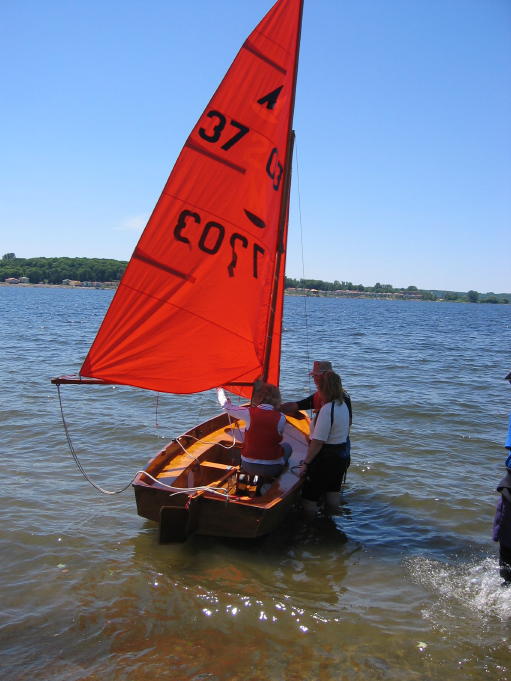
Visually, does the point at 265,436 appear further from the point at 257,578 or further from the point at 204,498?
the point at 257,578

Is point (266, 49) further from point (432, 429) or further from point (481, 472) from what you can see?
point (432, 429)

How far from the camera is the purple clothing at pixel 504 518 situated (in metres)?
4.52

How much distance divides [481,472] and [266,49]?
681 centimetres

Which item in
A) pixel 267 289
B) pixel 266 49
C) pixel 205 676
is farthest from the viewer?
pixel 267 289

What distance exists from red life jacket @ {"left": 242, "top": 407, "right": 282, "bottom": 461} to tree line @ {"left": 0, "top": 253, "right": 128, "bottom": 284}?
140 metres

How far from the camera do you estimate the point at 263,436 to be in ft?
20.5

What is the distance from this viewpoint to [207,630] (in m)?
4.69

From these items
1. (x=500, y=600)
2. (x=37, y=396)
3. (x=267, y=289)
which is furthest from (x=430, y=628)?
(x=37, y=396)

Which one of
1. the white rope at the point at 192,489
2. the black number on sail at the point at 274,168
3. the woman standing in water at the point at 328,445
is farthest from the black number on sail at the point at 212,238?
the white rope at the point at 192,489

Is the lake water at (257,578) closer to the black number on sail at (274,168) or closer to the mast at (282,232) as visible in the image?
the mast at (282,232)

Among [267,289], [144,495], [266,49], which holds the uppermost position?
[266,49]

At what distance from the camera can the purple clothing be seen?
4516 millimetres

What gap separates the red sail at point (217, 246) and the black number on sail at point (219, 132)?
1cm

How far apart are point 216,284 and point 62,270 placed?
151 metres
